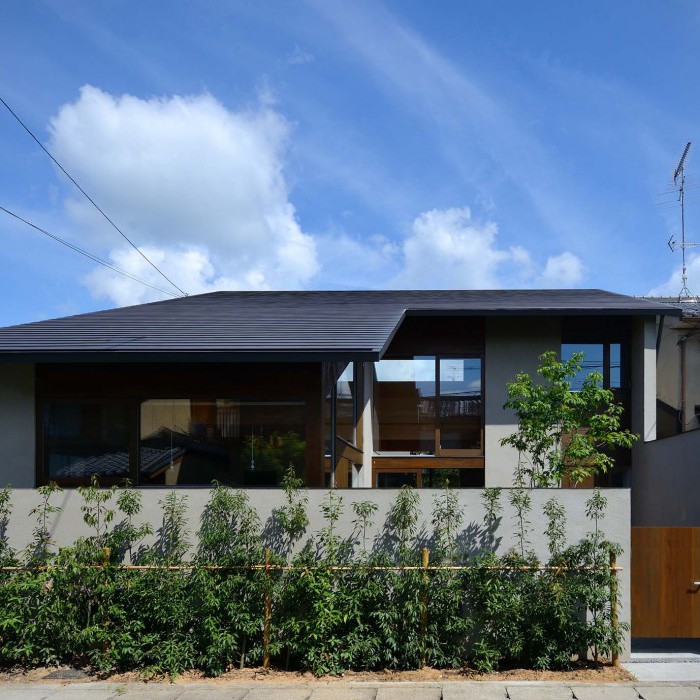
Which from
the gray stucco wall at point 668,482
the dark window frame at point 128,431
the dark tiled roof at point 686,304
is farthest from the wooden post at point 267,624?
the dark tiled roof at point 686,304

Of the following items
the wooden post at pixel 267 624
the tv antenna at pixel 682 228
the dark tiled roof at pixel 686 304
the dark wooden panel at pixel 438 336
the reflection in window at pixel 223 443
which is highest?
the tv antenna at pixel 682 228

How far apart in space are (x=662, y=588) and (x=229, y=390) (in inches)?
222

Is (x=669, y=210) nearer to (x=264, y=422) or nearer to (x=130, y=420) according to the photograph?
(x=264, y=422)

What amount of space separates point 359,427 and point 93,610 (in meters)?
6.20

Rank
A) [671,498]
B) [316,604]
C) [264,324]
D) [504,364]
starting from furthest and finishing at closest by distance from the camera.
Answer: [504,364], [671,498], [264,324], [316,604]

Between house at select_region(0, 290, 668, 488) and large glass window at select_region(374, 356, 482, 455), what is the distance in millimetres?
262

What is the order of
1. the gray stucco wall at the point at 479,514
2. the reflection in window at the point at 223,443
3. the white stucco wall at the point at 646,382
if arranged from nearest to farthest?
the gray stucco wall at the point at 479,514 → the reflection in window at the point at 223,443 → the white stucco wall at the point at 646,382

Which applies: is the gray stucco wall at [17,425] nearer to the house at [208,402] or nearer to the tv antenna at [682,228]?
the house at [208,402]

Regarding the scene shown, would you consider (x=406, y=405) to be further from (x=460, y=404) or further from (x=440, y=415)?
(x=460, y=404)

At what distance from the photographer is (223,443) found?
9500 mm

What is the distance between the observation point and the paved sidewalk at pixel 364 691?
7.03m

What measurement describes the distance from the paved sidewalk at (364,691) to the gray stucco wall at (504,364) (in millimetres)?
6750

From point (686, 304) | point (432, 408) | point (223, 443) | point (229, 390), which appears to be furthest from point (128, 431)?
point (686, 304)

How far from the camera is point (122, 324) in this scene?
35.9 ft
